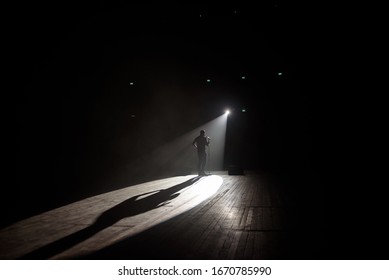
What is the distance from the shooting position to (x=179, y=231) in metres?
2.58

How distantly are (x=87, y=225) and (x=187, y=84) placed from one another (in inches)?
477

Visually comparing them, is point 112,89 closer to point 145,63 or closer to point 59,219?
point 145,63

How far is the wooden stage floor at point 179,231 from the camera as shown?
6.71 feet

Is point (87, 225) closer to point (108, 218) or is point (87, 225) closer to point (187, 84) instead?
point (108, 218)

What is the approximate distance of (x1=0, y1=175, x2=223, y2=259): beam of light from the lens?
218 centimetres

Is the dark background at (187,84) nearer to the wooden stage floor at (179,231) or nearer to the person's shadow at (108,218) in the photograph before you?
the person's shadow at (108,218)

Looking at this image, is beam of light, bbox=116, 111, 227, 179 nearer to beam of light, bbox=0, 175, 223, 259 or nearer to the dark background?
the dark background

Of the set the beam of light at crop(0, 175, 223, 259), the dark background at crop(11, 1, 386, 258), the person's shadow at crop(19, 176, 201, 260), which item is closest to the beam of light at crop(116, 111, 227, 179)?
the dark background at crop(11, 1, 386, 258)

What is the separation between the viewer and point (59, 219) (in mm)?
3227

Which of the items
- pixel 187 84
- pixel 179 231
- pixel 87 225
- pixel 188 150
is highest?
pixel 187 84

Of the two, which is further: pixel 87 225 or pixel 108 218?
pixel 108 218

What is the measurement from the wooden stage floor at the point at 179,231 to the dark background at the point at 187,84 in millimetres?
5525

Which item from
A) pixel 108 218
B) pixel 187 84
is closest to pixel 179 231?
pixel 108 218

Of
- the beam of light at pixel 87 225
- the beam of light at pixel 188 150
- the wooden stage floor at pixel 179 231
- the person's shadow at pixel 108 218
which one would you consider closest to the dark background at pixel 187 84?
the beam of light at pixel 188 150
